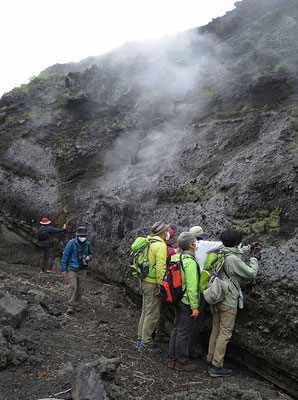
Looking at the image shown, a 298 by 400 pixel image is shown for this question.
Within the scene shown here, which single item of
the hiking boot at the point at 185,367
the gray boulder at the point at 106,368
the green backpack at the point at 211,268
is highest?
the green backpack at the point at 211,268

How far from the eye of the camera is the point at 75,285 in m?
7.05

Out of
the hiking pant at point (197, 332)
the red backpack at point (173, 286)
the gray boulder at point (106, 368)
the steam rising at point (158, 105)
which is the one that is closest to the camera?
the gray boulder at point (106, 368)

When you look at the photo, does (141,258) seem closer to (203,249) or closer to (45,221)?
(203,249)

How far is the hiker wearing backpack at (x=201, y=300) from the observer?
5.14m

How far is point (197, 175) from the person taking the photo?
8.12 m

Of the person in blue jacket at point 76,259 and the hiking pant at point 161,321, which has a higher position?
the person in blue jacket at point 76,259

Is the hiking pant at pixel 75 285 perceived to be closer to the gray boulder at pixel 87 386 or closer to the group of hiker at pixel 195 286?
the group of hiker at pixel 195 286

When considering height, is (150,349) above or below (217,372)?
above

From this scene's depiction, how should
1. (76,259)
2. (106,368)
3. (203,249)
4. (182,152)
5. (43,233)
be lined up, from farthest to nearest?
(43,233) < (182,152) < (76,259) < (203,249) < (106,368)

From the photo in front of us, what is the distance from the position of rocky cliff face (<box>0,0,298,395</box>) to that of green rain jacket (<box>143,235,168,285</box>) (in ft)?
4.30

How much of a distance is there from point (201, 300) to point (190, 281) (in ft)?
2.14

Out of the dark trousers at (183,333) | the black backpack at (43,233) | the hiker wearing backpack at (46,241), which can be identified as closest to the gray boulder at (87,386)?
the dark trousers at (183,333)

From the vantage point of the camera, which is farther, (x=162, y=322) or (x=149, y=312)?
(x=162, y=322)

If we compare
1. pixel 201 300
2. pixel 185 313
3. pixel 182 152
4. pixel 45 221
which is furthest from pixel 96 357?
pixel 45 221
